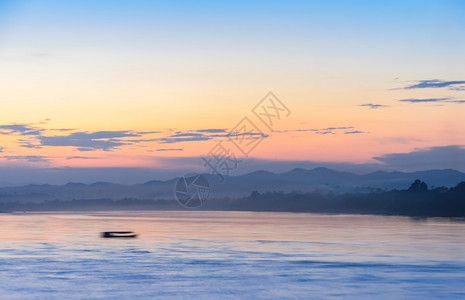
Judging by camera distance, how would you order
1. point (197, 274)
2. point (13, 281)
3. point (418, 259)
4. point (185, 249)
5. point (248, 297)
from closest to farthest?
point (248, 297)
point (13, 281)
point (197, 274)
point (418, 259)
point (185, 249)

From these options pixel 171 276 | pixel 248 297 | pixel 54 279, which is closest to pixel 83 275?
pixel 54 279

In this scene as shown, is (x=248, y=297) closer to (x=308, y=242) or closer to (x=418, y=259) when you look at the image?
(x=418, y=259)

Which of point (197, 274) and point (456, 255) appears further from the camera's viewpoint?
point (456, 255)

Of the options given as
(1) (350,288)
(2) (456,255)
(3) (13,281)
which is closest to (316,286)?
(1) (350,288)

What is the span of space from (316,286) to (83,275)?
43.5ft

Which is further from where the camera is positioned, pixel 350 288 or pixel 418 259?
pixel 418 259

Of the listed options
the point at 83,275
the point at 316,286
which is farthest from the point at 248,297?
the point at 83,275

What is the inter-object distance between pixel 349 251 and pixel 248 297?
2297 cm

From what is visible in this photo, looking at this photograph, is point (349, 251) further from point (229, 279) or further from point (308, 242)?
point (229, 279)

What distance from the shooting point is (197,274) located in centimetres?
3762

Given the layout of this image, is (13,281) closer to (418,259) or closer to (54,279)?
(54,279)

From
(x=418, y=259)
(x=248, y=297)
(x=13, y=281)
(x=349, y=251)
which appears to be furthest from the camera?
(x=349, y=251)

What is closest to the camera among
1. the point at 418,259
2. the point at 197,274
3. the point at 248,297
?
the point at 248,297

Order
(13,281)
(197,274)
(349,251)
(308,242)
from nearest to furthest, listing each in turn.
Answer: (13,281) → (197,274) → (349,251) → (308,242)
